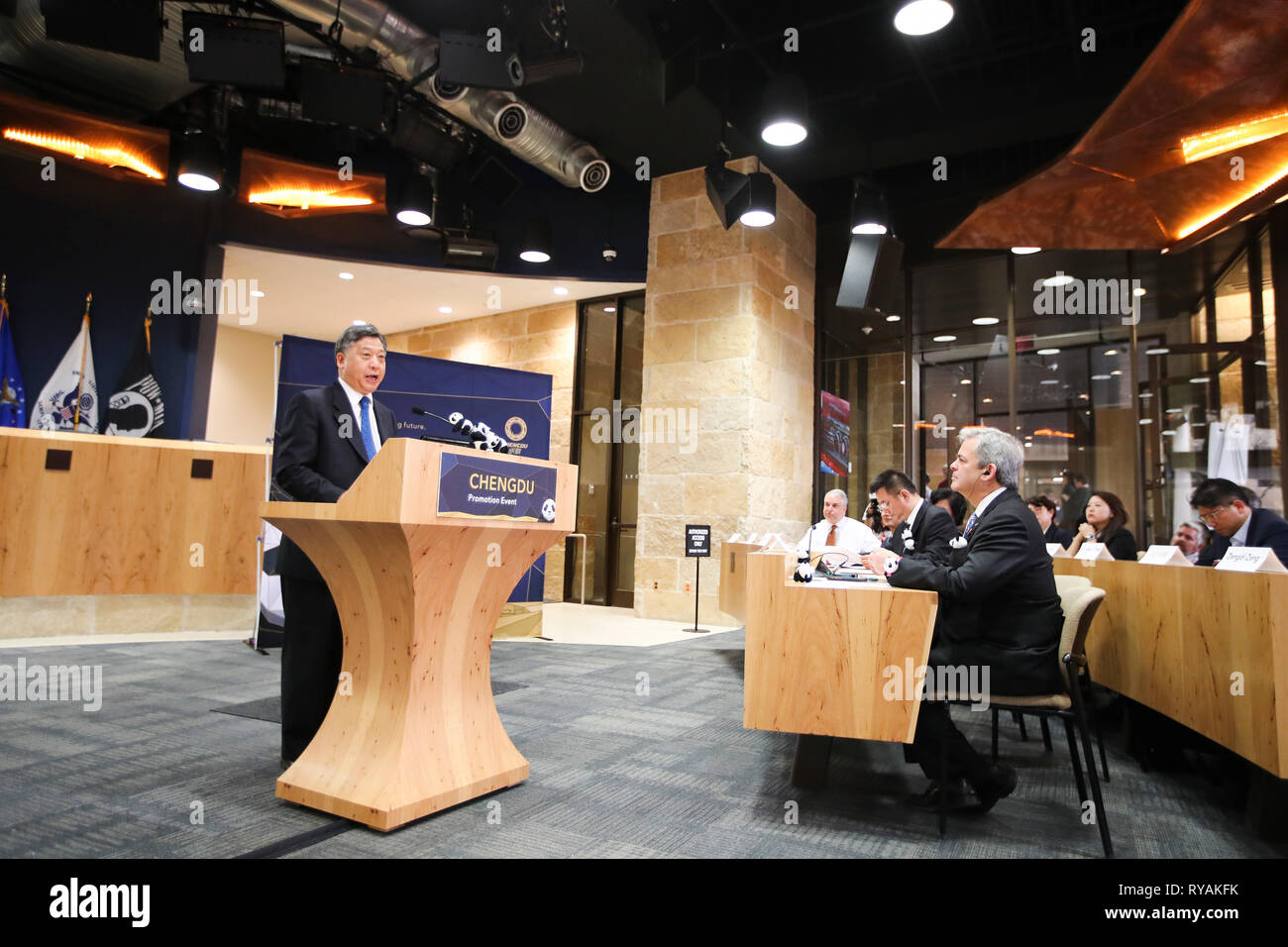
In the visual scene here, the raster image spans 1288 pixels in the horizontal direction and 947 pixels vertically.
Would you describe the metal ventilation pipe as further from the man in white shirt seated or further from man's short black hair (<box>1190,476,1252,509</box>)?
man's short black hair (<box>1190,476,1252,509</box>)

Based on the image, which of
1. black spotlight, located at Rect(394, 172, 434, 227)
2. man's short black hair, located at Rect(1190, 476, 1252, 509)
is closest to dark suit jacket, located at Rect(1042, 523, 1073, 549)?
man's short black hair, located at Rect(1190, 476, 1252, 509)

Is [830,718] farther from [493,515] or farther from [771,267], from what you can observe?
[771,267]

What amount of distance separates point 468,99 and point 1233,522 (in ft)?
20.5

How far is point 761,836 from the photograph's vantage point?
226 cm

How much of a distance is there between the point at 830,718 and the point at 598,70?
5.88 m

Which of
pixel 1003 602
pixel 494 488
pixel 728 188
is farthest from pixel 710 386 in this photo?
pixel 494 488

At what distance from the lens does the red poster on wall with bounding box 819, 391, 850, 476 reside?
9477 mm

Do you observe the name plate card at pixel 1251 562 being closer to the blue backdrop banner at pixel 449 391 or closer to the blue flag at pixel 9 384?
the blue backdrop banner at pixel 449 391

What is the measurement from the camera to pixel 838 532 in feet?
18.1

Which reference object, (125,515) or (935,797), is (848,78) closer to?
(935,797)

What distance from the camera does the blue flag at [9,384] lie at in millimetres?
6529

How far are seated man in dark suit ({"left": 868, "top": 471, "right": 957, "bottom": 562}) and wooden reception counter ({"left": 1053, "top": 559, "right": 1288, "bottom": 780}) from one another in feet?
2.65

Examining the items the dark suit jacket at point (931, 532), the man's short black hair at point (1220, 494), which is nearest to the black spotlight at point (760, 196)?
the dark suit jacket at point (931, 532)

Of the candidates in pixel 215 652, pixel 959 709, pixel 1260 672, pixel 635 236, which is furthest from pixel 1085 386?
pixel 215 652
